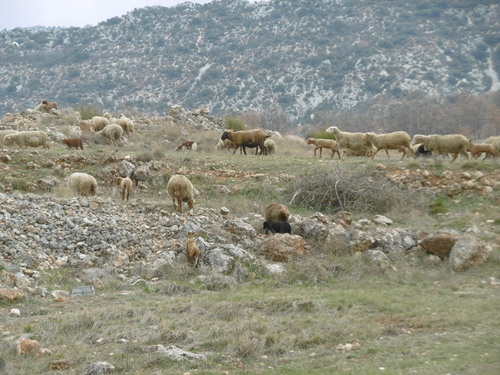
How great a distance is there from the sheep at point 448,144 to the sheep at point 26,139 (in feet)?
44.6

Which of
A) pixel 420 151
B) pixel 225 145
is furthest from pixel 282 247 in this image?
pixel 225 145

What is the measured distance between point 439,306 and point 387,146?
1319 centimetres

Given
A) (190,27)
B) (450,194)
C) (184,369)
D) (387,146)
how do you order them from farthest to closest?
(190,27), (387,146), (450,194), (184,369)

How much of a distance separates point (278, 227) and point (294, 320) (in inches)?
197

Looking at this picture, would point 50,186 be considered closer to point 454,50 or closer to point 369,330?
point 369,330

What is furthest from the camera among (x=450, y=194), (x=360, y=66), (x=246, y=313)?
(x=360, y=66)

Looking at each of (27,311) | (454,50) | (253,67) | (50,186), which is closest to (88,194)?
(50,186)

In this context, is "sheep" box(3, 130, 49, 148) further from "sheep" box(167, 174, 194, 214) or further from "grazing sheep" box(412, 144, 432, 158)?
"grazing sheep" box(412, 144, 432, 158)

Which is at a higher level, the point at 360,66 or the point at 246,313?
the point at 360,66

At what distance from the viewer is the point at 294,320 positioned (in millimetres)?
8898

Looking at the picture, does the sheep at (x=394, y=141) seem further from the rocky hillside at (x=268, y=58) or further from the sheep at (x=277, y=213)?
the rocky hillside at (x=268, y=58)

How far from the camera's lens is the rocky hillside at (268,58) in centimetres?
6731

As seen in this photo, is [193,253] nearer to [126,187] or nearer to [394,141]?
[126,187]

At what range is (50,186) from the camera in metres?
17.6
